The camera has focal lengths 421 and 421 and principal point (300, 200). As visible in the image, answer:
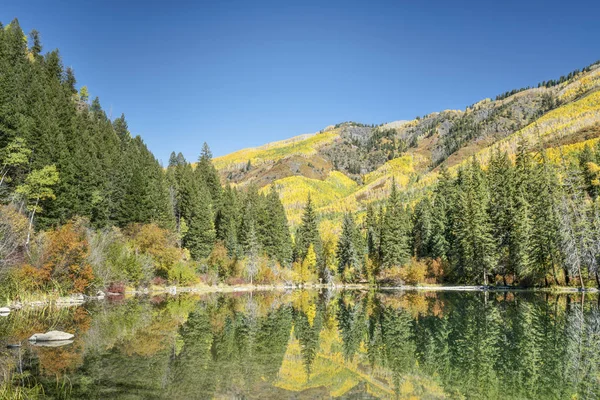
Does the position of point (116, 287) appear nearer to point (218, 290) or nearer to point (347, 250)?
point (218, 290)

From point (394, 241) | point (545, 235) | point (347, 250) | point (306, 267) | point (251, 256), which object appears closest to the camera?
point (545, 235)

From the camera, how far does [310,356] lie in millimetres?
19875

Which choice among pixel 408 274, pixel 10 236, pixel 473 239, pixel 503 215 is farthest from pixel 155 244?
pixel 503 215

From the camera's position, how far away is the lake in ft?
46.3

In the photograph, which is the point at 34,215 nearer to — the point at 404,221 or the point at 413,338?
the point at 413,338

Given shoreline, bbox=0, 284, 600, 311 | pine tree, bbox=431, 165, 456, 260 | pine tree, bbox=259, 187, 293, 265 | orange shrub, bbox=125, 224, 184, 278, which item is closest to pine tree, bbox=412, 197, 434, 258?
pine tree, bbox=431, 165, 456, 260

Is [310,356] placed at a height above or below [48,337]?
below

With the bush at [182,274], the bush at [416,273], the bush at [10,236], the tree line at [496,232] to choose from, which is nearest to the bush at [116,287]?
the bush at [182,274]

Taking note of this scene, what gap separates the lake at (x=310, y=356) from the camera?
14125mm

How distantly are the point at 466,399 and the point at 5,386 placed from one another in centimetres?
1358

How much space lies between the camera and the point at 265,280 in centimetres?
8069

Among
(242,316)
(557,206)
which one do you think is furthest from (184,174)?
(557,206)

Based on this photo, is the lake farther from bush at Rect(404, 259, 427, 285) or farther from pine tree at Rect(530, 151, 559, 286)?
bush at Rect(404, 259, 427, 285)

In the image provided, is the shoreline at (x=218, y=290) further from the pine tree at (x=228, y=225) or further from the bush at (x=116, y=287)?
A: the pine tree at (x=228, y=225)
